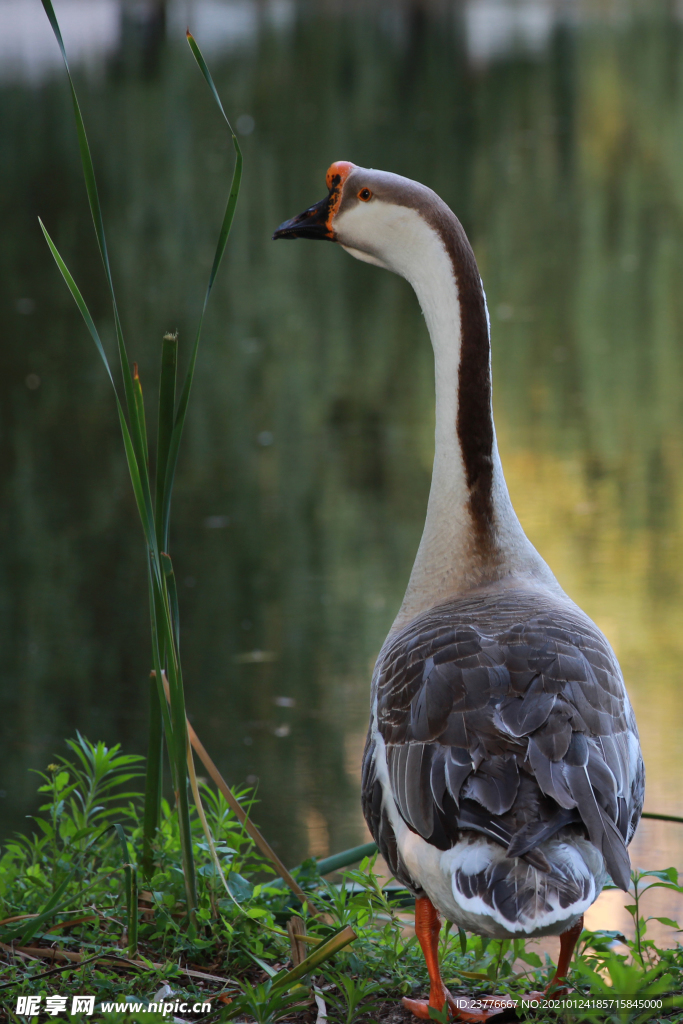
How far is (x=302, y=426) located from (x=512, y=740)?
5577 millimetres

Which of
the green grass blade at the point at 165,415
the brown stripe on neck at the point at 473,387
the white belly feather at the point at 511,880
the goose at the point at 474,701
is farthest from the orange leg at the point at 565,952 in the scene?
the green grass blade at the point at 165,415

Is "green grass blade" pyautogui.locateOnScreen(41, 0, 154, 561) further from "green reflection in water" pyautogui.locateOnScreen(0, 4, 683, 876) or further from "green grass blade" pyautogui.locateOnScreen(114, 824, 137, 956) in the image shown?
"green reflection in water" pyautogui.locateOnScreen(0, 4, 683, 876)

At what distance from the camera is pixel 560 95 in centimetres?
2030

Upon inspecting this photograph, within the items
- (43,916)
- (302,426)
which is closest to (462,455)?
(43,916)

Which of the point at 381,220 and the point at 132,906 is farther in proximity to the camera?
the point at 381,220

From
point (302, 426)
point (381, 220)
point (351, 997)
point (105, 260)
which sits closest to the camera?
point (351, 997)

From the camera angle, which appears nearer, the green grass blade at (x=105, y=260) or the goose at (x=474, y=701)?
the goose at (x=474, y=701)

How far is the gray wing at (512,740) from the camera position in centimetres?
173

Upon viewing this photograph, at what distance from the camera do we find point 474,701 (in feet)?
6.22

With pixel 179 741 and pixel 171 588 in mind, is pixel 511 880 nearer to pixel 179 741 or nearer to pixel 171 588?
pixel 179 741

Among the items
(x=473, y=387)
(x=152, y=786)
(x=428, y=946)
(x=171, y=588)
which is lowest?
(x=428, y=946)

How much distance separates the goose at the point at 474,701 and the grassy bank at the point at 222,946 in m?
0.19

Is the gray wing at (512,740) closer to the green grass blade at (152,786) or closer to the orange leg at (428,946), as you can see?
the orange leg at (428,946)

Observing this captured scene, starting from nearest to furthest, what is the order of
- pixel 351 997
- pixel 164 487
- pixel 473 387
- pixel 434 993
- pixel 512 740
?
pixel 512 740, pixel 351 997, pixel 434 993, pixel 164 487, pixel 473 387
